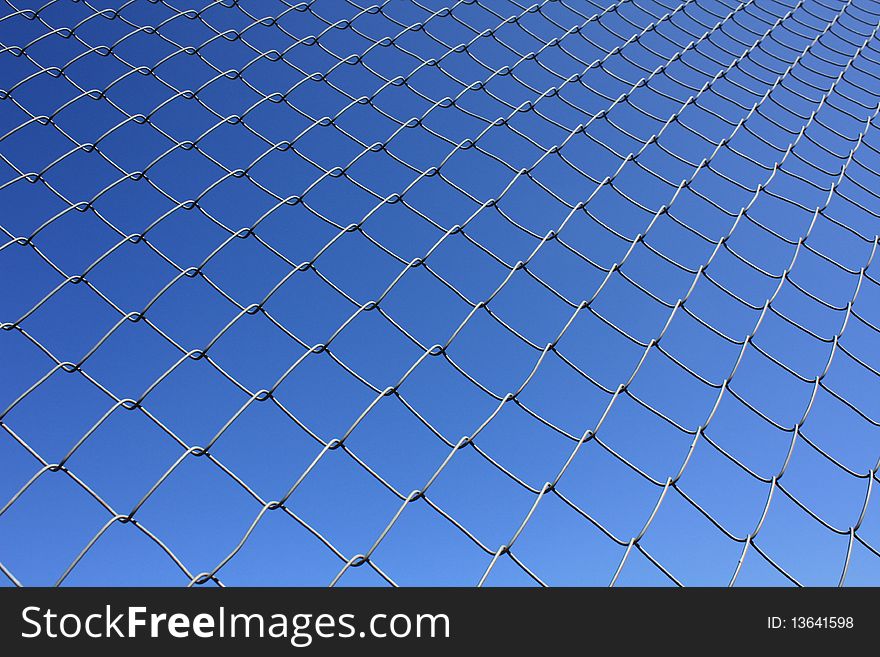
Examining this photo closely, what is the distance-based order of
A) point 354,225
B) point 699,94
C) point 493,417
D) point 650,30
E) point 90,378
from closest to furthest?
point 90,378 → point 493,417 → point 354,225 → point 699,94 → point 650,30

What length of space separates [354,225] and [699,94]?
129cm

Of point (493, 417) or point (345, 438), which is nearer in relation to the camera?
point (345, 438)

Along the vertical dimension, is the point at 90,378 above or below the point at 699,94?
below

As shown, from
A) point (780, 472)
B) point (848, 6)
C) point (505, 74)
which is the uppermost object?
point (848, 6)

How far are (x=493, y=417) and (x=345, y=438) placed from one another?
30cm

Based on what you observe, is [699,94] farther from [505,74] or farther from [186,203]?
[186,203]

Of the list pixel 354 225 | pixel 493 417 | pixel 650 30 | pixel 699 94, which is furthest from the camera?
pixel 650 30

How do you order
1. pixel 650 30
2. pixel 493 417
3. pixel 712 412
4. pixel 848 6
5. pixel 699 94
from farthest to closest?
pixel 848 6, pixel 650 30, pixel 699 94, pixel 712 412, pixel 493 417

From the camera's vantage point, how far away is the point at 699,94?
8.00ft

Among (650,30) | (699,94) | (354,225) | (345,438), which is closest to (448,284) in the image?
(354,225)
